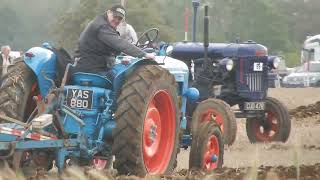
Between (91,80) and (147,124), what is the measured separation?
0.59 metres

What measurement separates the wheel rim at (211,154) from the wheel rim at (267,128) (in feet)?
14.5

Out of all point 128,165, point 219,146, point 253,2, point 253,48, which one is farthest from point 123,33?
point 253,2

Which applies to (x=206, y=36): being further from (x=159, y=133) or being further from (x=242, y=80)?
(x=159, y=133)

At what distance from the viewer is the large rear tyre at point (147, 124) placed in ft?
18.4

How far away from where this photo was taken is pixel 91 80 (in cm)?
604

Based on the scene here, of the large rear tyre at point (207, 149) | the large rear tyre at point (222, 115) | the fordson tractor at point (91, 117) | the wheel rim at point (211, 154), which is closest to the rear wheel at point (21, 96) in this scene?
the fordson tractor at point (91, 117)

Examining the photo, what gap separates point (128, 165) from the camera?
5652mm

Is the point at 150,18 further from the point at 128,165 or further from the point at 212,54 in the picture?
the point at 128,165

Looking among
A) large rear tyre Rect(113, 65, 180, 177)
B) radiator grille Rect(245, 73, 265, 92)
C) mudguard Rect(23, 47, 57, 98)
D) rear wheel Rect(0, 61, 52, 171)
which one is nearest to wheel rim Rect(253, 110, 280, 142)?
radiator grille Rect(245, 73, 265, 92)

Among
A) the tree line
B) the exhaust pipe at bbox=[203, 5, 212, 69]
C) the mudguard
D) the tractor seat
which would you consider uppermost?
the tree line

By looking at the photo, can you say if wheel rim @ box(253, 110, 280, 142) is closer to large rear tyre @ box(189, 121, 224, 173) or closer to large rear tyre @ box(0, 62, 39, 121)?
large rear tyre @ box(189, 121, 224, 173)

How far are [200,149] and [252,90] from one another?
4910 mm

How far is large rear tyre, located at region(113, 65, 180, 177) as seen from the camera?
561 cm

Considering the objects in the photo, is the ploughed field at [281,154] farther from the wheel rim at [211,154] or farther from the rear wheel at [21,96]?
the rear wheel at [21,96]
